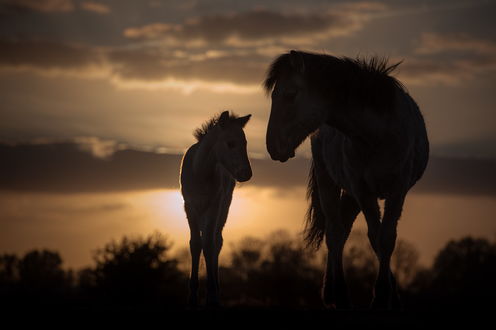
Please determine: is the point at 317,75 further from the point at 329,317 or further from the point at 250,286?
the point at 250,286

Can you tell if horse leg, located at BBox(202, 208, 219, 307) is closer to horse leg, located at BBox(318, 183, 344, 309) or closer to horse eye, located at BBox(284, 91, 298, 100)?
horse leg, located at BBox(318, 183, 344, 309)

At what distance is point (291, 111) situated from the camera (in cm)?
1061

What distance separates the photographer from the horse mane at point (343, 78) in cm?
1070

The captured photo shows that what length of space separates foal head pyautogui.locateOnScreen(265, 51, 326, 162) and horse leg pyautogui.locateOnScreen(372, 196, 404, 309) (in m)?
1.69

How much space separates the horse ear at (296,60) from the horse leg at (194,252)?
4395mm

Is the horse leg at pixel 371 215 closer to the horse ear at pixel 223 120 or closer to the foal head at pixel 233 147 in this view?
the foal head at pixel 233 147

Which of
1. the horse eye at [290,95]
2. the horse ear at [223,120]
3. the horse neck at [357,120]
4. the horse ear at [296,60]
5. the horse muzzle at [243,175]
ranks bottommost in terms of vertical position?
the horse muzzle at [243,175]

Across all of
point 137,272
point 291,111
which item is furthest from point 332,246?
point 137,272

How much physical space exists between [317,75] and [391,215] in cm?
230

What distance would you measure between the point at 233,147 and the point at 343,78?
351 cm

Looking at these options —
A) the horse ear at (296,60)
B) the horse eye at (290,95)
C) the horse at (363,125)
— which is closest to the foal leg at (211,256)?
the horse at (363,125)

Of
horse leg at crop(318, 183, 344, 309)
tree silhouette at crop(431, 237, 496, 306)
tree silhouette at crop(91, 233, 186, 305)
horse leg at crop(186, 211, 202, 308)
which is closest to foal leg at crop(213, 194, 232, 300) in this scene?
horse leg at crop(186, 211, 202, 308)

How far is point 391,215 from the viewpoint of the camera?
11000mm

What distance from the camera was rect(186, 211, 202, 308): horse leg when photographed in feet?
41.9
